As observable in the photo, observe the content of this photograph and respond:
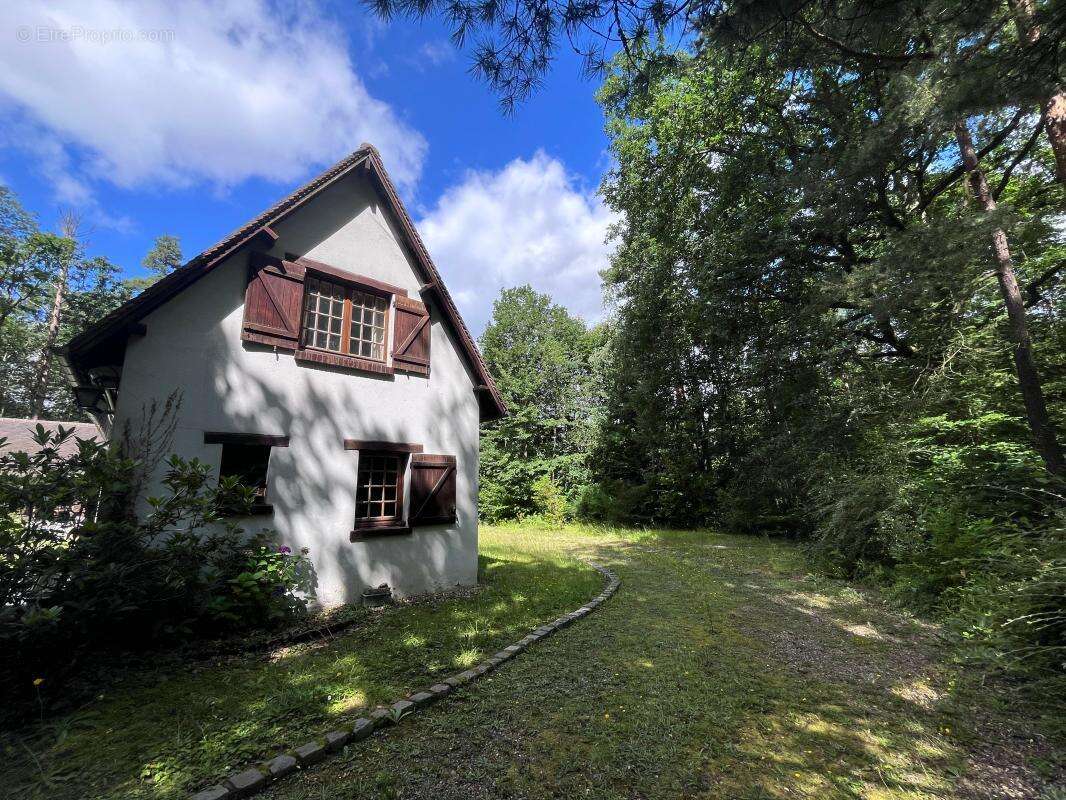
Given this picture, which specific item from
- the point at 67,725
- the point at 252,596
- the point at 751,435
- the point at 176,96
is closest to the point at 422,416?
the point at 252,596

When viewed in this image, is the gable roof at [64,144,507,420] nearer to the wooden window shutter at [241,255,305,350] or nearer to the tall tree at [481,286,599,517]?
the wooden window shutter at [241,255,305,350]

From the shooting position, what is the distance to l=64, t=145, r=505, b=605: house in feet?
18.4

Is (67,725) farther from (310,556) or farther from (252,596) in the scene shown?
(310,556)

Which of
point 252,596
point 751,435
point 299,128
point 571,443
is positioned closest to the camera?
point 252,596

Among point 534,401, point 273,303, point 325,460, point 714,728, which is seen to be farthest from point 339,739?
point 534,401

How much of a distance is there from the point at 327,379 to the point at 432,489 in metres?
2.62

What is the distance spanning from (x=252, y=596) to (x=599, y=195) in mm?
15121

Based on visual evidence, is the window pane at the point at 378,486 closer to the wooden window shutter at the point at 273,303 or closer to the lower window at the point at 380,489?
the lower window at the point at 380,489

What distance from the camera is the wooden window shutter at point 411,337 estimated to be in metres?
7.64

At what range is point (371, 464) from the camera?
7344mm

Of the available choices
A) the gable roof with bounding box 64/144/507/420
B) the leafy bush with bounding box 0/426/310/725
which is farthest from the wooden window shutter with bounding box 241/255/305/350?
the leafy bush with bounding box 0/426/310/725

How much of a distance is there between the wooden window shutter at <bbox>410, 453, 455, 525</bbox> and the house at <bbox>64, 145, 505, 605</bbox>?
27 mm

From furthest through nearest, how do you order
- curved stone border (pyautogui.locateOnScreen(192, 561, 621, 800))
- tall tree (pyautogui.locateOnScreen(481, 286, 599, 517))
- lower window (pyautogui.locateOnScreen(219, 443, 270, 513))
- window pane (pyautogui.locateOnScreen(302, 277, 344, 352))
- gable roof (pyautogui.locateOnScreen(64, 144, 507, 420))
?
tall tree (pyautogui.locateOnScreen(481, 286, 599, 517)), window pane (pyautogui.locateOnScreen(302, 277, 344, 352)), lower window (pyautogui.locateOnScreen(219, 443, 270, 513)), gable roof (pyautogui.locateOnScreen(64, 144, 507, 420)), curved stone border (pyautogui.locateOnScreen(192, 561, 621, 800))

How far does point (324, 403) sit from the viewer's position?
6.73m
